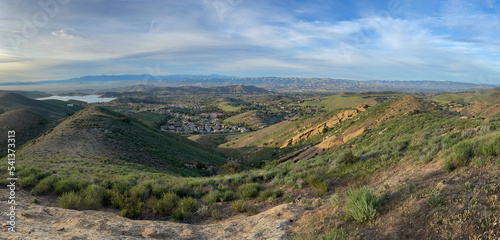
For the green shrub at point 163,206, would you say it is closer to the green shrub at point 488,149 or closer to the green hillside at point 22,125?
the green shrub at point 488,149

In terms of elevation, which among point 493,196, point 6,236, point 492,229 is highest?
point 493,196

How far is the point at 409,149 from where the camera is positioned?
9773 millimetres

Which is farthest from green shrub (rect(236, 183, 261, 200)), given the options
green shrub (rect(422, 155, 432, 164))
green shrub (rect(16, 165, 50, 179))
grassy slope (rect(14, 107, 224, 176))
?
grassy slope (rect(14, 107, 224, 176))

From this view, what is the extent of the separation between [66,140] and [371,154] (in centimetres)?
2897

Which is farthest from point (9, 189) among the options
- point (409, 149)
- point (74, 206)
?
point (409, 149)

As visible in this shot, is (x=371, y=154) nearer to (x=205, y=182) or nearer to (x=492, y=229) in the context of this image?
(x=492, y=229)

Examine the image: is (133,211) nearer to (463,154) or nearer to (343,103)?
(463,154)

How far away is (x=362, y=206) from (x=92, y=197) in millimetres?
9131

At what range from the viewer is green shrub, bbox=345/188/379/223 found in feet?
15.8

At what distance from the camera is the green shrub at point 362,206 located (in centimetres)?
483

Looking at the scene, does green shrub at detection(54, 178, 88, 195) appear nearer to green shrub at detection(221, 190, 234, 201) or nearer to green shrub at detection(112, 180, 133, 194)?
green shrub at detection(112, 180, 133, 194)

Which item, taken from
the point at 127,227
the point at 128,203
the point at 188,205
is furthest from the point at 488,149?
the point at 128,203

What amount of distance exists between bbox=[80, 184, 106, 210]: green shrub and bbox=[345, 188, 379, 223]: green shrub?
8.43 meters

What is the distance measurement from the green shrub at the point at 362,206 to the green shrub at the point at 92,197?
27.7ft
